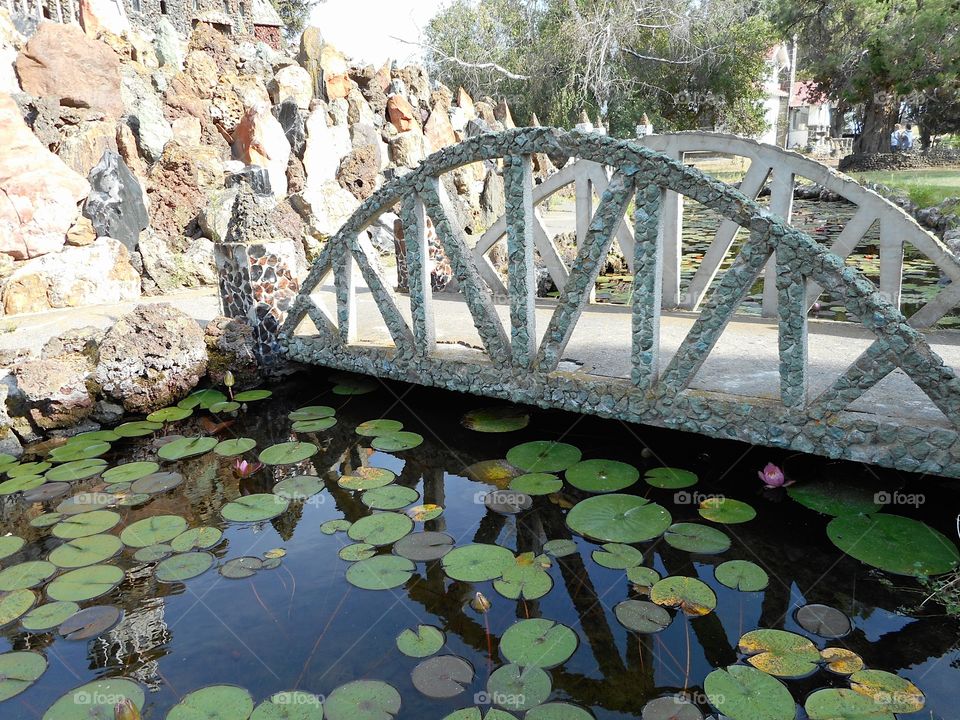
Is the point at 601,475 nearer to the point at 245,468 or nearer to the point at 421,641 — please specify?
the point at 421,641

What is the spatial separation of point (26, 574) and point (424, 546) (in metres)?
1.89

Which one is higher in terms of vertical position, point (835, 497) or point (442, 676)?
point (835, 497)

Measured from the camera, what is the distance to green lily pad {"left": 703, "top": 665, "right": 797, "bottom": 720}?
Result: 2369 mm

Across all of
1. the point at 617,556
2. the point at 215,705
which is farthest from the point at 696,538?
the point at 215,705

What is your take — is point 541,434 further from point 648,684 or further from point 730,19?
point 730,19

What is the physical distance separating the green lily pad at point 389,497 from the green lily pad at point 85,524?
1356 mm

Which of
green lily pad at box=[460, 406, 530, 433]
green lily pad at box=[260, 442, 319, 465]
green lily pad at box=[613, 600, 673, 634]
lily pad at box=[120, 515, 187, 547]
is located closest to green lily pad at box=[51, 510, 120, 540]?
lily pad at box=[120, 515, 187, 547]

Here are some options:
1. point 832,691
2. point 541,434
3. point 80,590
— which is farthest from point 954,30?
point 80,590

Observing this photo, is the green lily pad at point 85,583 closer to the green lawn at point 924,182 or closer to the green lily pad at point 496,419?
the green lily pad at point 496,419

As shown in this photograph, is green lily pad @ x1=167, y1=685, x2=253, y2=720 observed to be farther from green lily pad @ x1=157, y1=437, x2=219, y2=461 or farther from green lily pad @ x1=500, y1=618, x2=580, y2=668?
green lily pad @ x1=157, y1=437, x2=219, y2=461

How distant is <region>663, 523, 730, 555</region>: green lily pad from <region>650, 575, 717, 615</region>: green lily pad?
0.82ft

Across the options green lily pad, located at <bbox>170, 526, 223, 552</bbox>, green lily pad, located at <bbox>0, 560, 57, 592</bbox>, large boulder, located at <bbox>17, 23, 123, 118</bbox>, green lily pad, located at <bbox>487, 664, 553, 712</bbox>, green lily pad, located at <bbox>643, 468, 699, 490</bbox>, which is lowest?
green lily pad, located at <bbox>487, 664, 553, 712</bbox>

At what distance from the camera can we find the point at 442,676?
2617 millimetres

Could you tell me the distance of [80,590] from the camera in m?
3.16
